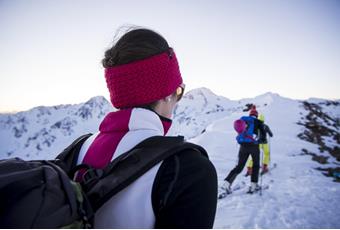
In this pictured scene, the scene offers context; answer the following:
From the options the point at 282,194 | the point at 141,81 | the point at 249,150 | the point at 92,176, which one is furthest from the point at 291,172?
the point at 92,176

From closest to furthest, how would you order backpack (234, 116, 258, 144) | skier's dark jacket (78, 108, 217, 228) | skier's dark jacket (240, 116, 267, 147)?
1. skier's dark jacket (78, 108, 217, 228)
2. backpack (234, 116, 258, 144)
3. skier's dark jacket (240, 116, 267, 147)

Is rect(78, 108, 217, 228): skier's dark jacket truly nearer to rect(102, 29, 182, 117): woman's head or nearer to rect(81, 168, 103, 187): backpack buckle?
rect(81, 168, 103, 187): backpack buckle

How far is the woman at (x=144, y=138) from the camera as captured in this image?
1.25 meters

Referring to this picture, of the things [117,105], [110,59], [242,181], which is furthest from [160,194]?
[242,181]

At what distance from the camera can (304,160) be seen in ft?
40.3

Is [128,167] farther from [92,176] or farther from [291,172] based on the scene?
[291,172]

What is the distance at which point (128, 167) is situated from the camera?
128 centimetres

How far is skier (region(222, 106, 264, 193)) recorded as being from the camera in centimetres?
726

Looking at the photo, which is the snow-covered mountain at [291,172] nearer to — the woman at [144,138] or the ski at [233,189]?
the ski at [233,189]

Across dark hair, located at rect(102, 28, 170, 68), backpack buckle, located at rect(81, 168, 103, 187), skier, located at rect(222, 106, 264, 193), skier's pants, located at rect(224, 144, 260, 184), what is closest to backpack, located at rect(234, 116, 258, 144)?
skier, located at rect(222, 106, 264, 193)

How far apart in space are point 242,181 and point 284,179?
6.29 ft

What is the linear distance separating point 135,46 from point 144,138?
639 mm

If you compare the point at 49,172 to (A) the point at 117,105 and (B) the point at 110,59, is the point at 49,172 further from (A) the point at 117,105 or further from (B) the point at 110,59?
(B) the point at 110,59

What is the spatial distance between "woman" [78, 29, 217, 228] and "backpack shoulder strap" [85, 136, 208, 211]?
0.16 feet
